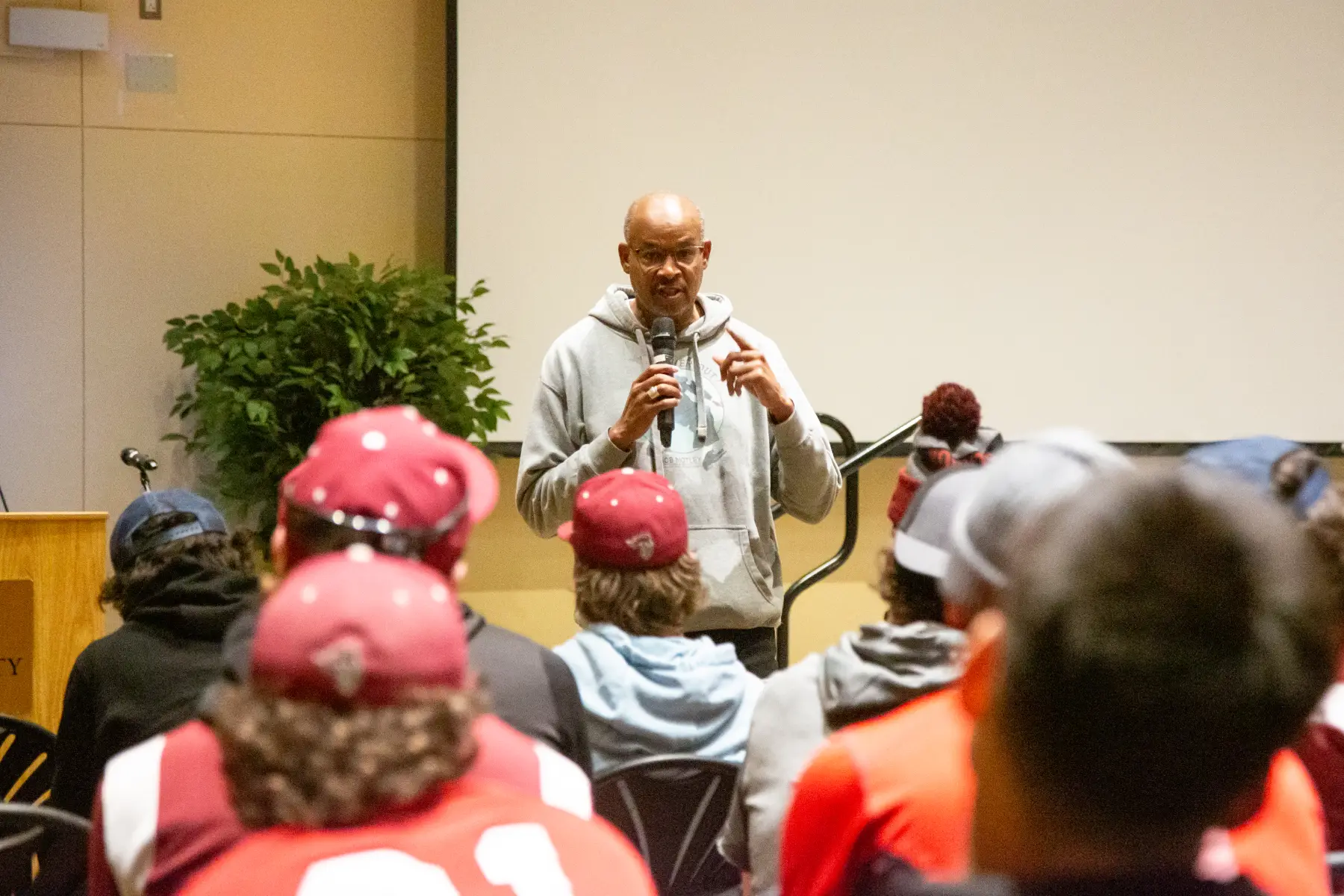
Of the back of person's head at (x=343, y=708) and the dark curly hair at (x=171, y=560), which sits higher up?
the back of person's head at (x=343, y=708)

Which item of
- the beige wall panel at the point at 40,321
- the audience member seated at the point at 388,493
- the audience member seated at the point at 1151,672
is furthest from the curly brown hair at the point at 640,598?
the beige wall panel at the point at 40,321

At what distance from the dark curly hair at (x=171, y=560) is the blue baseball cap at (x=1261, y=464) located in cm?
143

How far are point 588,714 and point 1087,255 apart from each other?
378cm

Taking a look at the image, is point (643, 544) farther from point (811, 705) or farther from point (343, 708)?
point (343, 708)

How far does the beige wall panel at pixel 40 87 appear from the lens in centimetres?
469

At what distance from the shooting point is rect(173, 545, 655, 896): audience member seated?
90 cm

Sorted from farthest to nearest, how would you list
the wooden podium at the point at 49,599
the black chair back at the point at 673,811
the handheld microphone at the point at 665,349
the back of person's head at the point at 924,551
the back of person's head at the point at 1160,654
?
the wooden podium at the point at 49,599, the handheld microphone at the point at 665,349, the black chair back at the point at 673,811, the back of person's head at the point at 924,551, the back of person's head at the point at 1160,654

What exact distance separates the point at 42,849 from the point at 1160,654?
139 cm

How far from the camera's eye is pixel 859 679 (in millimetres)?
1524

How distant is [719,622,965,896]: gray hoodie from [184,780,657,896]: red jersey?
0.58 meters

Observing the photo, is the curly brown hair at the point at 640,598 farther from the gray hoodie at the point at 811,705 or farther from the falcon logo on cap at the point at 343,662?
the falcon logo on cap at the point at 343,662

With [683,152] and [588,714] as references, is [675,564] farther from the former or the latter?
[683,152]

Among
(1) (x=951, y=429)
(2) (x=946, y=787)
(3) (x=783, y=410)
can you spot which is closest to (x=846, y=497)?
(1) (x=951, y=429)

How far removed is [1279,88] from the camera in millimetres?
5227
